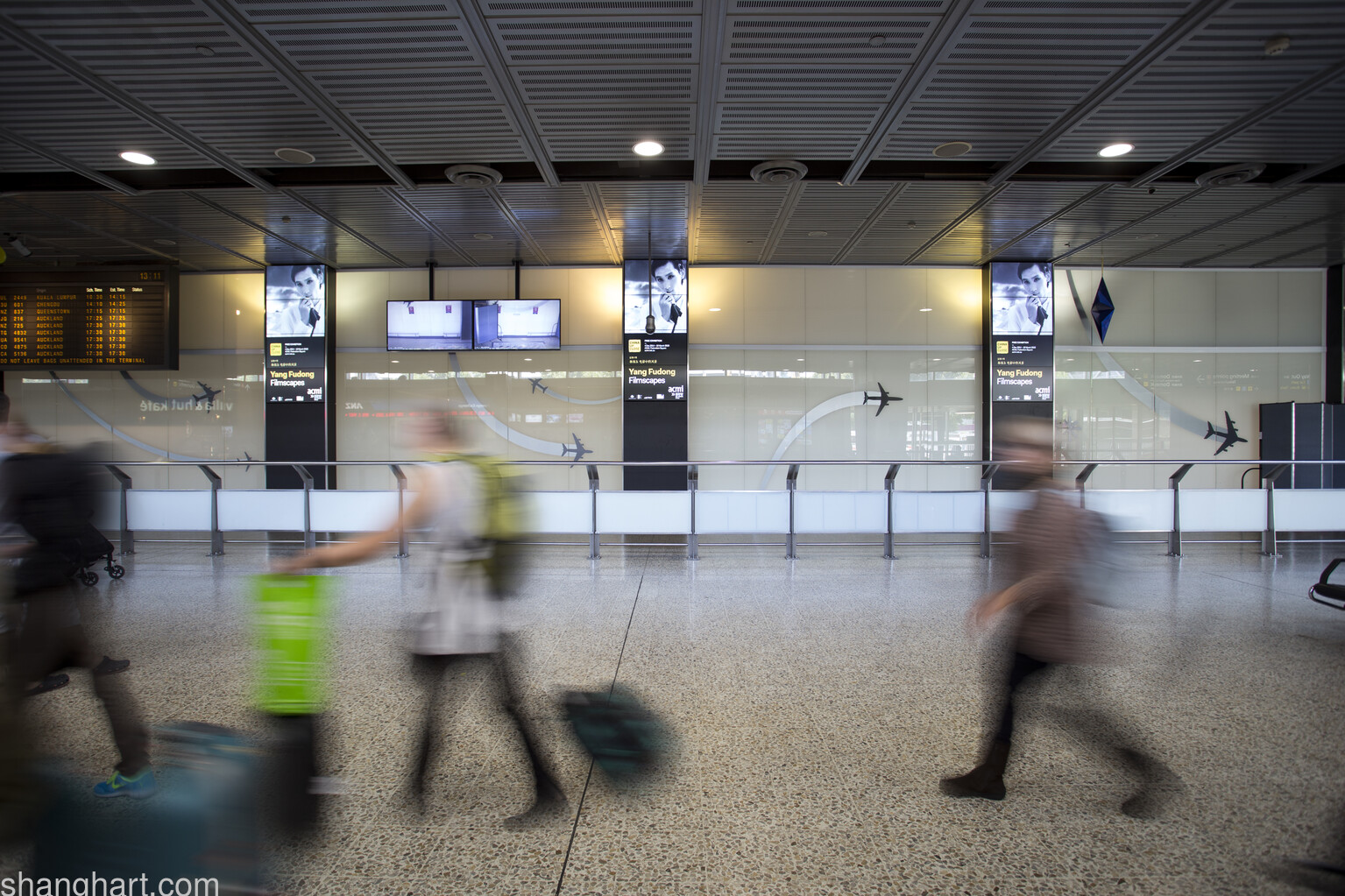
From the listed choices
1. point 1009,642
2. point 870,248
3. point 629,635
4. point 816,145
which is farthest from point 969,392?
point 1009,642

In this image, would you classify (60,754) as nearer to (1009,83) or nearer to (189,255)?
(1009,83)

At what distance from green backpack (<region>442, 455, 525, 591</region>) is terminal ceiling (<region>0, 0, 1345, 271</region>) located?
3531 mm

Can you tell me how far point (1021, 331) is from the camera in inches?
420

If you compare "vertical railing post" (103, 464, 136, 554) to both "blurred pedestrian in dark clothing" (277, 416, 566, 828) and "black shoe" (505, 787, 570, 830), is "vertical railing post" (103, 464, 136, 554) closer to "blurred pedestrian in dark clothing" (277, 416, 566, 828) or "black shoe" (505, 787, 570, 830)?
"blurred pedestrian in dark clothing" (277, 416, 566, 828)

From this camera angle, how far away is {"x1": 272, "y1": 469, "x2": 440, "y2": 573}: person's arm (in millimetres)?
2211

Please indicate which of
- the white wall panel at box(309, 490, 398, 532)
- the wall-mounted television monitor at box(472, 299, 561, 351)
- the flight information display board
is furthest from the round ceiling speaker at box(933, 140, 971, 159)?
the flight information display board

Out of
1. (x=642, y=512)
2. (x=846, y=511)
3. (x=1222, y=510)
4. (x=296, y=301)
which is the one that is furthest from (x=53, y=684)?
(x=1222, y=510)

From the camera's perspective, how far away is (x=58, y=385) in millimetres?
11305

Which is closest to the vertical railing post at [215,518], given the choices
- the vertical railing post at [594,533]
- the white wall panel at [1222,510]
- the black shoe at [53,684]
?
the black shoe at [53,684]

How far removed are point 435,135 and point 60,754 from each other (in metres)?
5.56

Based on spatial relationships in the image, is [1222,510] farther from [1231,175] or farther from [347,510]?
[347,510]

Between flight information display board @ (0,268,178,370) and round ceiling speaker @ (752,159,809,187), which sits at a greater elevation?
round ceiling speaker @ (752,159,809,187)

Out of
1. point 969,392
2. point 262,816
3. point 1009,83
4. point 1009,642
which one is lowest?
point 262,816

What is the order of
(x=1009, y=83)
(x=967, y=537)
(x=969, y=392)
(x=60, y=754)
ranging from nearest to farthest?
(x=60, y=754) < (x=1009, y=83) < (x=967, y=537) < (x=969, y=392)
